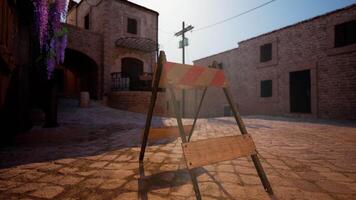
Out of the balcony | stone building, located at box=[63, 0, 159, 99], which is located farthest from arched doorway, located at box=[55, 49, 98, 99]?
the balcony

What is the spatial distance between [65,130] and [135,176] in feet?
11.8

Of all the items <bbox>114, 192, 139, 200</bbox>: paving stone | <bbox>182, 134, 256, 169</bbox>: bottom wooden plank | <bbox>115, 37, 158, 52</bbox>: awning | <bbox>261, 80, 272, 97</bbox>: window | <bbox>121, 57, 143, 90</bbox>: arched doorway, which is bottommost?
<bbox>114, 192, 139, 200</bbox>: paving stone

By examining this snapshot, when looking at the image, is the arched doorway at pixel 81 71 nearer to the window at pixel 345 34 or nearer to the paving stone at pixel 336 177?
the paving stone at pixel 336 177

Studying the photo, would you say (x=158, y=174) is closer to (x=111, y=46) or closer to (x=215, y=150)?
(x=215, y=150)

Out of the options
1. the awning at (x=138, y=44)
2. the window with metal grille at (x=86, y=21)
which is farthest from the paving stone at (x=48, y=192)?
the window with metal grille at (x=86, y=21)

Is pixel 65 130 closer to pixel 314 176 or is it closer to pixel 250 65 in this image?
pixel 314 176

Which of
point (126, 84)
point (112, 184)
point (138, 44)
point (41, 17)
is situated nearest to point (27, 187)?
point (112, 184)

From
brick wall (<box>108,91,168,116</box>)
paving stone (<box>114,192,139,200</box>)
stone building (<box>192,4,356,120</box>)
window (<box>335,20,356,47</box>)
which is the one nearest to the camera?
paving stone (<box>114,192,139,200</box>)

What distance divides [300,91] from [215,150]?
13909 mm

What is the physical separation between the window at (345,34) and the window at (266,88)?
4.70m

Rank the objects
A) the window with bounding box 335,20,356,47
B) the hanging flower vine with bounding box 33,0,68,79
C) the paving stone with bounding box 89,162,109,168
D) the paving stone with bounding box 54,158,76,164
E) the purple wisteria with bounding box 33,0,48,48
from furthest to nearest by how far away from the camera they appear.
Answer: the window with bounding box 335,20,356,47, the hanging flower vine with bounding box 33,0,68,79, the purple wisteria with bounding box 33,0,48,48, the paving stone with bounding box 54,158,76,164, the paving stone with bounding box 89,162,109,168

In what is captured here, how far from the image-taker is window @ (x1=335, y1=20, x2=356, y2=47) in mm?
11211

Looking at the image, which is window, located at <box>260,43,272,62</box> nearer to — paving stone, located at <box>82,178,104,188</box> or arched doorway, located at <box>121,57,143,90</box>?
arched doorway, located at <box>121,57,143,90</box>

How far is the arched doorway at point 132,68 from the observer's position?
50.6 ft
